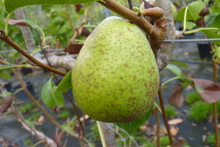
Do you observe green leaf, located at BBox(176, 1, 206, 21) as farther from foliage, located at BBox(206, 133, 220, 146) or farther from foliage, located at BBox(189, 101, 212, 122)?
foliage, located at BBox(189, 101, 212, 122)

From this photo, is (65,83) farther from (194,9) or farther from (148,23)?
(194,9)

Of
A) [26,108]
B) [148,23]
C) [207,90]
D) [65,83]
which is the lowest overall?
[26,108]

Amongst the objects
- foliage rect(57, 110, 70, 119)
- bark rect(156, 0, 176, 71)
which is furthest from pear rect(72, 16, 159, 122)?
foliage rect(57, 110, 70, 119)

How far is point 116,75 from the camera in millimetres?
403

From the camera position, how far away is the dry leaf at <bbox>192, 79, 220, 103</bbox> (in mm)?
559

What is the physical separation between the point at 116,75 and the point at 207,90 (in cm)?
36

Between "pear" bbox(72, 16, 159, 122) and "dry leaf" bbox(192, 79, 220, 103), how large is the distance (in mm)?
220

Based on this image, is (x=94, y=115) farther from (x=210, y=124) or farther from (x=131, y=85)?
(x=210, y=124)

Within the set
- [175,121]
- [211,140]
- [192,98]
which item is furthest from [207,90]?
[192,98]

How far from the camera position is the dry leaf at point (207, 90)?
56 centimetres

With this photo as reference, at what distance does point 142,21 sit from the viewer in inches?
16.6

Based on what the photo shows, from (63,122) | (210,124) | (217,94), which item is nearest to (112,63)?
(217,94)

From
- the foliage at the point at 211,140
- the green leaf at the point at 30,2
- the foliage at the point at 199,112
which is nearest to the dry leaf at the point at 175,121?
the foliage at the point at 199,112

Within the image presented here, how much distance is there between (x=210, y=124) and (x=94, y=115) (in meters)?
1.86
